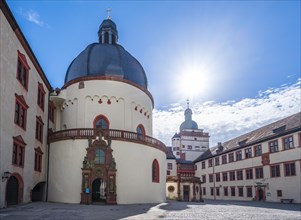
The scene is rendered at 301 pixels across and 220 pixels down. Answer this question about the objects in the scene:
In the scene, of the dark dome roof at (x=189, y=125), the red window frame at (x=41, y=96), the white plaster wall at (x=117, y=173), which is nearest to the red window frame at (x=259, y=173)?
the white plaster wall at (x=117, y=173)

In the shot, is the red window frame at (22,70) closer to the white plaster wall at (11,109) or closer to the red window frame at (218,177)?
the white plaster wall at (11,109)

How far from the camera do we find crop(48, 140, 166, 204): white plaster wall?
84.3ft

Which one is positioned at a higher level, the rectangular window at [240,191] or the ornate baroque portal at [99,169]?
the ornate baroque portal at [99,169]

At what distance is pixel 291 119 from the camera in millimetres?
38969

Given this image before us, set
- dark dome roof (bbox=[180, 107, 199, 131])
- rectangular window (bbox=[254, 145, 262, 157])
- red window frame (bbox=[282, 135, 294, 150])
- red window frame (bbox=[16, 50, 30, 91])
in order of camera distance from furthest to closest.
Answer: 1. dark dome roof (bbox=[180, 107, 199, 131])
2. rectangular window (bbox=[254, 145, 262, 157])
3. red window frame (bbox=[282, 135, 294, 150])
4. red window frame (bbox=[16, 50, 30, 91])

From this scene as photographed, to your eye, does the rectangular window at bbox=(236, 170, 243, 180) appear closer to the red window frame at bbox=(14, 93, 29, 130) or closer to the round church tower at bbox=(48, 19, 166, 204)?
the round church tower at bbox=(48, 19, 166, 204)

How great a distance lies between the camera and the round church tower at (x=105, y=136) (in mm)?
25781

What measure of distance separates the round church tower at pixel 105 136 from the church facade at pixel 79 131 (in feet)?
0.24

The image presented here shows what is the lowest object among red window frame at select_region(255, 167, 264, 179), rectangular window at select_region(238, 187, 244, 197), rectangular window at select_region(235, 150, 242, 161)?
rectangular window at select_region(238, 187, 244, 197)

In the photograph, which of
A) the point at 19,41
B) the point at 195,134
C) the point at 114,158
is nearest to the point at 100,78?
the point at 114,158

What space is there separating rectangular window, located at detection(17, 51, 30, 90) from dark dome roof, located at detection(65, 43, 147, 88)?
937cm

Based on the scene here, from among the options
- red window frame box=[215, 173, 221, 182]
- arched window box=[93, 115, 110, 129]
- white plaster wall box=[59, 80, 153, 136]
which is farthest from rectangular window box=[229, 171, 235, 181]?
arched window box=[93, 115, 110, 129]

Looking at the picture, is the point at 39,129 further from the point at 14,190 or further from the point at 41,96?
the point at 14,190

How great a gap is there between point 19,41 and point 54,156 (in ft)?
34.2
